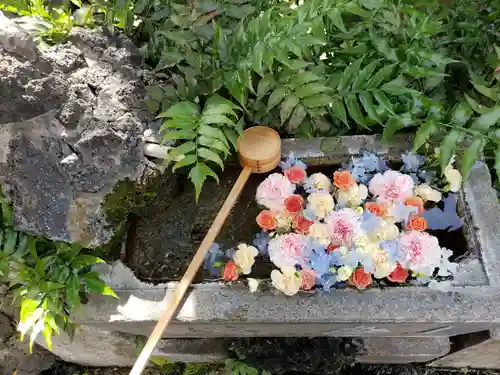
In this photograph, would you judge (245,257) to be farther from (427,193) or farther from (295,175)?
(427,193)

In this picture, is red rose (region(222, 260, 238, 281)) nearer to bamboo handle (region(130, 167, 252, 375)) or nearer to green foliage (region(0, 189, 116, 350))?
bamboo handle (region(130, 167, 252, 375))

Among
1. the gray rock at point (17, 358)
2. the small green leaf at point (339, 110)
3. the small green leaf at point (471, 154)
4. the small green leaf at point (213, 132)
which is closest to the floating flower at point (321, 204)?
the small green leaf at point (339, 110)

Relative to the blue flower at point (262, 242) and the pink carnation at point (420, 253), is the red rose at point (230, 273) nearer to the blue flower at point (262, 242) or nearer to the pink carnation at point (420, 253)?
the blue flower at point (262, 242)

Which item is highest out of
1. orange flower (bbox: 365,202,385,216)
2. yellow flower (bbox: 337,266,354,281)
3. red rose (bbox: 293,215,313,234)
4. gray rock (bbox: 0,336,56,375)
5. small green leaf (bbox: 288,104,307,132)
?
small green leaf (bbox: 288,104,307,132)

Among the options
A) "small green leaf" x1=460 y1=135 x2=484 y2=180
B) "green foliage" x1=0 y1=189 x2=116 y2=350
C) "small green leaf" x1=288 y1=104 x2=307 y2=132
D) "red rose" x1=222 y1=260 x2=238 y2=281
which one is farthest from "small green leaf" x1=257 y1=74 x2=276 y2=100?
"green foliage" x1=0 y1=189 x2=116 y2=350

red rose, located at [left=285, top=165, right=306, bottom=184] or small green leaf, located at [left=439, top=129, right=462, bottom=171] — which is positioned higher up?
small green leaf, located at [left=439, top=129, right=462, bottom=171]

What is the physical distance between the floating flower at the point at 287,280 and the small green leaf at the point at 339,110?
78 cm

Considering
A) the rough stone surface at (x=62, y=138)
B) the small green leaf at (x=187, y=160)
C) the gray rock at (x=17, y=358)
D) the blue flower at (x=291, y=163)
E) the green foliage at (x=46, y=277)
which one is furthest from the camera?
the gray rock at (x=17, y=358)

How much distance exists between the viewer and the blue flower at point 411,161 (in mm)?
2631

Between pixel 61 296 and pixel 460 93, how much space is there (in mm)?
2334

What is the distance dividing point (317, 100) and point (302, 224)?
0.59 m

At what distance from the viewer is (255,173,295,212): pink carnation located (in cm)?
260

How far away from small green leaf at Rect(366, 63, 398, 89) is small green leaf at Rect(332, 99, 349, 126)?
0.15 meters

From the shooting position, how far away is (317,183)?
2.63 m
